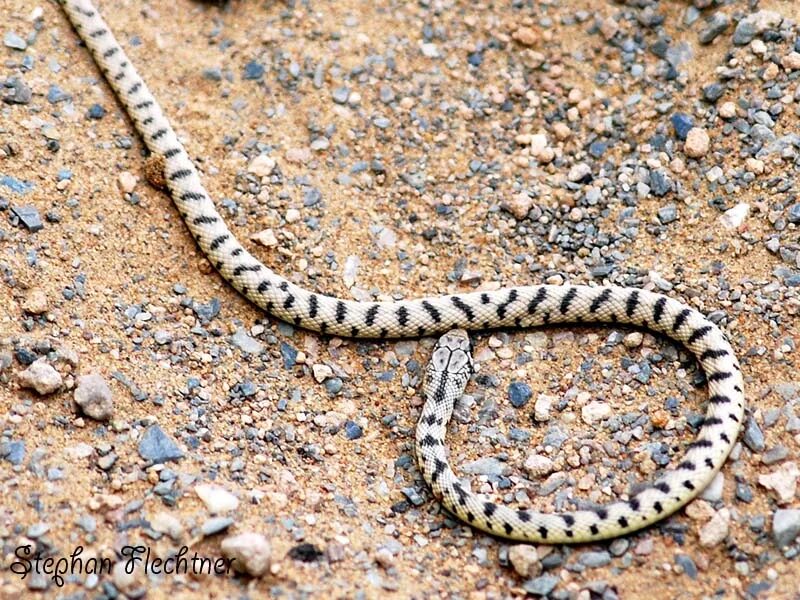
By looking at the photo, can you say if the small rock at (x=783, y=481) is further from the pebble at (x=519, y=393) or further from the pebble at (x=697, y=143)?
the pebble at (x=697, y=143)

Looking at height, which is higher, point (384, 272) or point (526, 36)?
point (526, 36)

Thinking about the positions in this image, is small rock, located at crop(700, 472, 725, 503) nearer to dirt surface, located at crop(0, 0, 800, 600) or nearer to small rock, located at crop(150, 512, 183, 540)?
dirt surface, located at crop(0, 0, 800, 600)

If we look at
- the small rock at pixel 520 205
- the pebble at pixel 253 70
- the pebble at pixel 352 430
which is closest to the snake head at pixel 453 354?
the pebble at pixel 352 430

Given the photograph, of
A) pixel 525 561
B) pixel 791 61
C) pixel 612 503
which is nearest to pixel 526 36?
pixel 791 61

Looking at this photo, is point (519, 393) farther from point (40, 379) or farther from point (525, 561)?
point (40, 379)

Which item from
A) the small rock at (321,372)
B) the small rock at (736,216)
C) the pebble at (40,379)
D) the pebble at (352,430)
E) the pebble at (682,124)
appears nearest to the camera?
the pebble at (40,379)

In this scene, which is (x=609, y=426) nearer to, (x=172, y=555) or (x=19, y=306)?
(x=172, y=555)

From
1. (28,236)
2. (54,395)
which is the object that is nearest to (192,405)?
(54,395)

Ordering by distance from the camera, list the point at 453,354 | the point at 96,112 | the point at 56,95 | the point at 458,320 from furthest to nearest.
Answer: the point at 96,112
the point at 56,95
the point at 458,320
the point at 453,354
